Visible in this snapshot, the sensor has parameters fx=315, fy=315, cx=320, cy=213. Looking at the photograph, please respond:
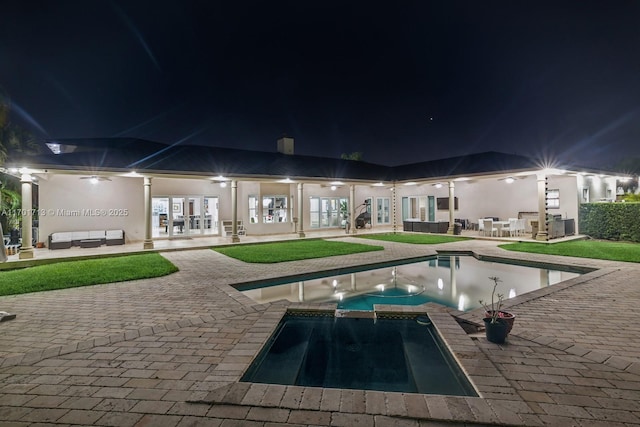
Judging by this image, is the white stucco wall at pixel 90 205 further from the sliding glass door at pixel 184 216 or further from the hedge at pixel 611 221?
the hedge at pixel 611 221

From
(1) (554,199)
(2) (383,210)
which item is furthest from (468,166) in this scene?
(2) (383,210)

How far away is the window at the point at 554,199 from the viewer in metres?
14.4

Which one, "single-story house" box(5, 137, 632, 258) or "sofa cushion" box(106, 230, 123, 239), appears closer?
"single-story house" box(5, 137, 632, 258)

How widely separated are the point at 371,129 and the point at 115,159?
18556 mm

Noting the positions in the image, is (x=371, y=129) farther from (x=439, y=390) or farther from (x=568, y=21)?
(x=439, y=390)

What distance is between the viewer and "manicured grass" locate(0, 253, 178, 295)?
→ 237 inches

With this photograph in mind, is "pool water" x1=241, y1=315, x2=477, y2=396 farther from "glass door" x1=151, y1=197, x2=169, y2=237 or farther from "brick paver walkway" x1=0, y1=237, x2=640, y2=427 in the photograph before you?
"glass door" x1=151, y1=197, x2=169, y2=237

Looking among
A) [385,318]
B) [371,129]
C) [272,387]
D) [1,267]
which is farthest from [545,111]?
[1,267]

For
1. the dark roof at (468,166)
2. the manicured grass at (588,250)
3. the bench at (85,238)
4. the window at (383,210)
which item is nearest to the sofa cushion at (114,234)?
the bench at (85,238)

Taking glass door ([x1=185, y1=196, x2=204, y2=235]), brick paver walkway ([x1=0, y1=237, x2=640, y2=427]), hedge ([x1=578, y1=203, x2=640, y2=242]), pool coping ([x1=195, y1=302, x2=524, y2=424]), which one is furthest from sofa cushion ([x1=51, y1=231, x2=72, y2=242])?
hedge ([x1=578, y1=203, x2=640, y2=242])

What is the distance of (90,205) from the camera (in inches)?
481

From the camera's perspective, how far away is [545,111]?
25.4m

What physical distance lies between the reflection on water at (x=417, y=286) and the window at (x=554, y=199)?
27.5ft

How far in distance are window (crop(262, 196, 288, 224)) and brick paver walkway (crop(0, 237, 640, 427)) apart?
1090 cm
